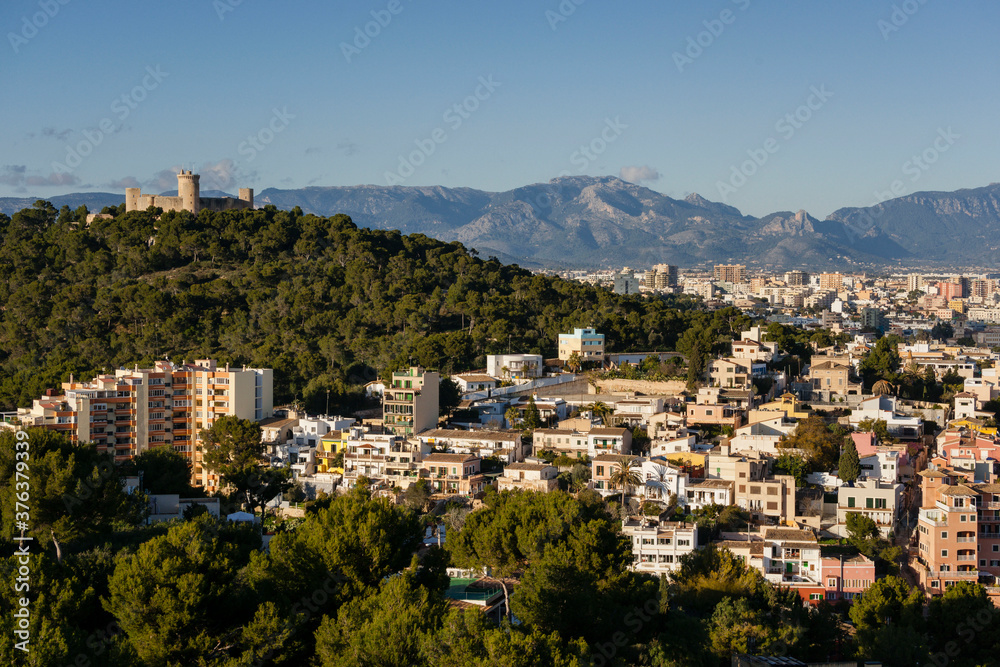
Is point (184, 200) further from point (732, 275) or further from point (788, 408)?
point (732, 275)

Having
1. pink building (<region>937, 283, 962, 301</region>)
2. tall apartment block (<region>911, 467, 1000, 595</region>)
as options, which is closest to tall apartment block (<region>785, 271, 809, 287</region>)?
pink building (<region>937, 283, 962, 301</region>)

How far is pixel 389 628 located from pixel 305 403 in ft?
55.4

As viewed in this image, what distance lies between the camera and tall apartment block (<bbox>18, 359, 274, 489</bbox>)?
23.0 metres

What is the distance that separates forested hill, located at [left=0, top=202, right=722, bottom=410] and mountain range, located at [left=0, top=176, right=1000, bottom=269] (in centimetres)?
12526

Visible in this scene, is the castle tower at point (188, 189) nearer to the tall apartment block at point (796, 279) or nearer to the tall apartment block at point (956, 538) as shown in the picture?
the tall apartment block at point (956, 538)

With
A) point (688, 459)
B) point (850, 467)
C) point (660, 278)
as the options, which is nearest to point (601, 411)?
point (688, 459)

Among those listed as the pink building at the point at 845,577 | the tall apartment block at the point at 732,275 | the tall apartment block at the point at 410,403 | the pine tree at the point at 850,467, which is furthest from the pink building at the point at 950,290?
the pink building at the point at 845,577

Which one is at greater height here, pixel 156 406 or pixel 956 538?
pixel 156 406

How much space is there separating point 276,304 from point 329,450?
10.8 meters

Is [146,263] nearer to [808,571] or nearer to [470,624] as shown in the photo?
[808,571]

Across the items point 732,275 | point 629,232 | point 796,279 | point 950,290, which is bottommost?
point 950,290

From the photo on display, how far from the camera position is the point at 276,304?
1308 inches

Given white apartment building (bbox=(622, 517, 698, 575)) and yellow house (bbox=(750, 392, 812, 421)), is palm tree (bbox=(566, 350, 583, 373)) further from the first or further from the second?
white apartment building (bbox=(622, 517, 698, 575))

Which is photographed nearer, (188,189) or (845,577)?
(845,577)
